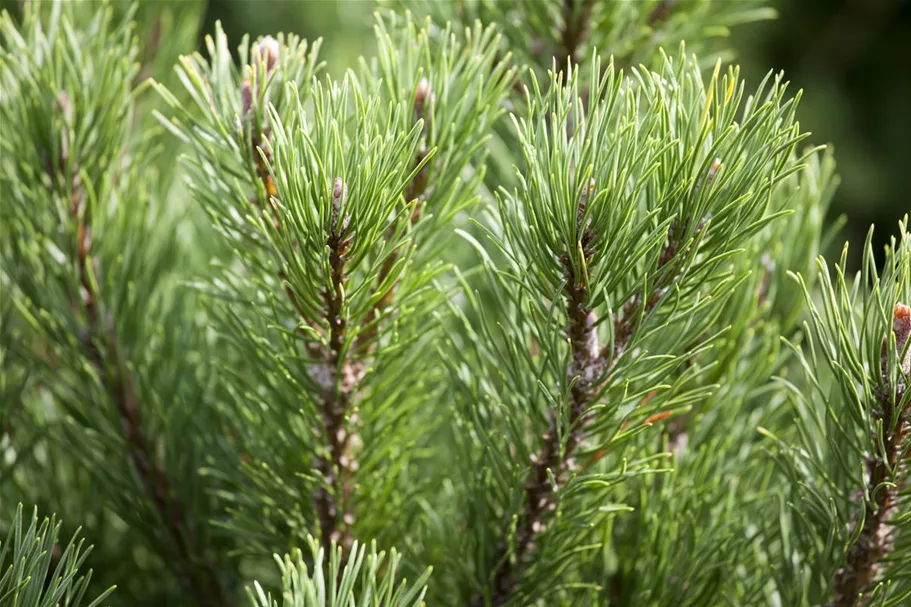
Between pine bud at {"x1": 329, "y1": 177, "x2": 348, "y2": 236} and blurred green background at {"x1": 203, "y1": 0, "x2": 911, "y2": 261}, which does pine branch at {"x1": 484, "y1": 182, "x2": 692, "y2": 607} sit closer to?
pine bud at {"x1": 329, "y1": 177, "x2": 348, "y2": 236}

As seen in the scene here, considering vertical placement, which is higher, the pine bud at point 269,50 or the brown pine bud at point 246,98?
the pine bud at point 269,50

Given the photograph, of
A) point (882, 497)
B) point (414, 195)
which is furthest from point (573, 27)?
point (882, 497)

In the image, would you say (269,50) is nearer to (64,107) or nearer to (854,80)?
(64,107)

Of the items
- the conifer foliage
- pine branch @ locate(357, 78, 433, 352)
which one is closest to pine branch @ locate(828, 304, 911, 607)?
the conifer foliage

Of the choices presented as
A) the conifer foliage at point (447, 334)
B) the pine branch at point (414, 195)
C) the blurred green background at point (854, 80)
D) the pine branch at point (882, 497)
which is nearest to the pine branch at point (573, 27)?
the conifer foliage at point (447, 334)

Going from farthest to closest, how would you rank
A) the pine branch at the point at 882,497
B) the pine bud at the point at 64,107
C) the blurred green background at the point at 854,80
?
the blurred green background at the point at 854,80, the pine bud at the point at 64,107, the pine branch at the point at 882,497

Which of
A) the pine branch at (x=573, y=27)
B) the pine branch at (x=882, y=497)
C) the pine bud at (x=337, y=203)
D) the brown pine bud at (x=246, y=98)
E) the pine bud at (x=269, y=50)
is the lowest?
the pine branch at (x=882, y=497)

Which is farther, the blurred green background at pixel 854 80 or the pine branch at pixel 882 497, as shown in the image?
the blurred green background at pixel 854 80

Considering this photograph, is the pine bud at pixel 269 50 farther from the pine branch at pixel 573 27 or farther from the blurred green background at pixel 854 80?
the blurred green background at pixel 854 80

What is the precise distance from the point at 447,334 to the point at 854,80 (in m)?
1.53

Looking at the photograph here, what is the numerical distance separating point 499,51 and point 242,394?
22 cm

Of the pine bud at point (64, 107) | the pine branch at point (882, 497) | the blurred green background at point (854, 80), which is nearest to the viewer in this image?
the pine branch at point (882, 497)

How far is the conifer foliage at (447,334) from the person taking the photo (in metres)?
0.30

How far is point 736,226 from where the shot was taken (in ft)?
1.01
